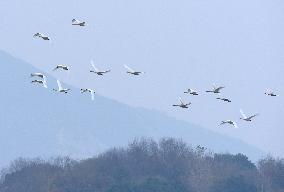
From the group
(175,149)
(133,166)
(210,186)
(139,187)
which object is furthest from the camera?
(175,149)

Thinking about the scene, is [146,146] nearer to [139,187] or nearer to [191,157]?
[191,157]

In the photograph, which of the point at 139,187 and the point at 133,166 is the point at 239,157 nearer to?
the point at 133,166

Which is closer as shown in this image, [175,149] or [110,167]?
[110,167]

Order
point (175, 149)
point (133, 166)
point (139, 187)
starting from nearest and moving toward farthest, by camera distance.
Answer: point (139, 187)
point (133, 166)
point (175, 149)

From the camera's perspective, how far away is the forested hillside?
5276 inches

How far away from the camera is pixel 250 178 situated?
143m

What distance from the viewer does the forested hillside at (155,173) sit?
134000mm

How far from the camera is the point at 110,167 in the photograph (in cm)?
14450

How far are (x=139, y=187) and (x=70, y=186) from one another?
11.3m

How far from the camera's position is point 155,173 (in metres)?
142

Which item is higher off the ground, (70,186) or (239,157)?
(239,157)

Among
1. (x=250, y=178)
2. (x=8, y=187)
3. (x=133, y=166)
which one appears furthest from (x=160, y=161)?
(x=8, y=187)

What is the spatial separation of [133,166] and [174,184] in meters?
14.8

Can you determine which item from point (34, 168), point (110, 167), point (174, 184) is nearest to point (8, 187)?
point (34, 168)
